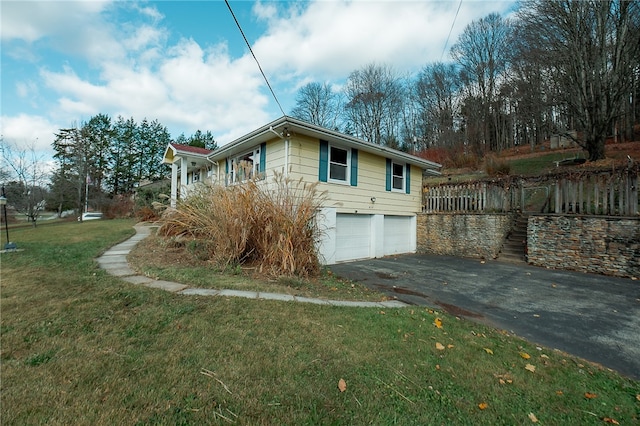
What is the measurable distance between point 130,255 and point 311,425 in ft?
20.9

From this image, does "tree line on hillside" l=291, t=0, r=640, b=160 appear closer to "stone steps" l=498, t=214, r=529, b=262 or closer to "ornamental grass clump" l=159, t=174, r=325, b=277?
"stone steps" l=498, t=214, r=529, b=262

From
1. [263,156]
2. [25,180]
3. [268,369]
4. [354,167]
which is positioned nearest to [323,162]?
[354,167]

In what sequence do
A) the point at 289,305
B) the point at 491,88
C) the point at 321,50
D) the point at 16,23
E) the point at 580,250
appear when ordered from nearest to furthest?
the point at 289,305, the point at 16,23, the point at 580,250, the point at 321,50, the point at 491,88

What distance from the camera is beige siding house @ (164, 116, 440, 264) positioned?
25.0 ft

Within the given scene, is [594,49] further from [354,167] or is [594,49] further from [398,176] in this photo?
[354,167]

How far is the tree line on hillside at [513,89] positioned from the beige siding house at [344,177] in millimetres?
9612

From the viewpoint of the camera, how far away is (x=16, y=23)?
481 cm

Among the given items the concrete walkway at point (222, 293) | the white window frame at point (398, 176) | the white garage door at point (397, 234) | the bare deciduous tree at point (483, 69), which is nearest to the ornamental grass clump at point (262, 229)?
the concrete walkway at point (222, 293)

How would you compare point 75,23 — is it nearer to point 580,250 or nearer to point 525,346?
point 525,346

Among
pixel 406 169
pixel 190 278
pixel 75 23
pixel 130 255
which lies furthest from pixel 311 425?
pixel 406 169

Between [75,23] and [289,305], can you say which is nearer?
[289,305]

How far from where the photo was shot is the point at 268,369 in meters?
2.19

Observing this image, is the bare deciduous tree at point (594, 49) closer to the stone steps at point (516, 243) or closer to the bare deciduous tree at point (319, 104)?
the stone steps at point (516, 243)

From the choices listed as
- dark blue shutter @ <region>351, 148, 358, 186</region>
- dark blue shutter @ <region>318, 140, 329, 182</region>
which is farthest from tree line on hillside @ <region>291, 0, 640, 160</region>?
dark blue shutter @ <region>318, 140, 329, 182</region>
